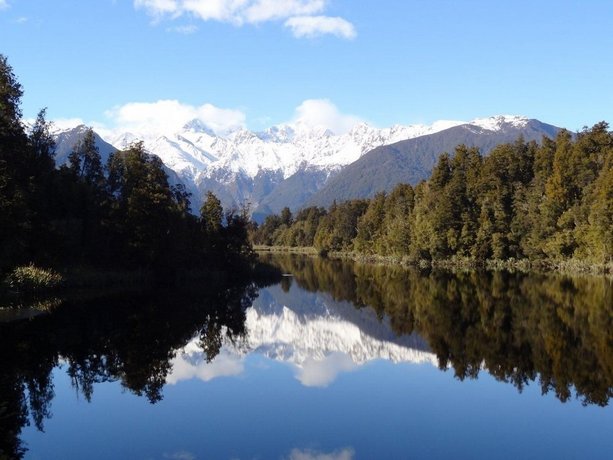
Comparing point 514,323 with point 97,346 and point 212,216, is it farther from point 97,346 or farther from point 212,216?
point 212,216

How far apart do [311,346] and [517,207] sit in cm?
7961

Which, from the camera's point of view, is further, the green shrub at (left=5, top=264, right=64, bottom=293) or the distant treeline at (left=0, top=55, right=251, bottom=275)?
the distant treeline at (left=0, top=55, right=251, bottom=275)

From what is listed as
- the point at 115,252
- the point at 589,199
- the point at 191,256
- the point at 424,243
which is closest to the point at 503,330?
the point at 115,252

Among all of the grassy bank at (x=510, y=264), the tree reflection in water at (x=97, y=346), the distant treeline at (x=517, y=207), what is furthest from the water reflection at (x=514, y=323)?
the distant treeline at (x=517, y=207)

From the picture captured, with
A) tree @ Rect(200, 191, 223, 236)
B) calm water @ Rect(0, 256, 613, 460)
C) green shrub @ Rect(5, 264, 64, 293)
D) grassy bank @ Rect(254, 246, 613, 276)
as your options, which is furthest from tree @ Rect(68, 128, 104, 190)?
grassy bank @ Rect(254, 246, 613, 276)

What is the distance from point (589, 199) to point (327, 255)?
94.5 m

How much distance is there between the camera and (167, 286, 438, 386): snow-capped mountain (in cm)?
2841

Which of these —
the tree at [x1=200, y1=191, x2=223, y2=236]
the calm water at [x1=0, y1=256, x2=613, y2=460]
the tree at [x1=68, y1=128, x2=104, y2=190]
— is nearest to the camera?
the calm water at [x1=0, y1=256, x2=613, y2=460]

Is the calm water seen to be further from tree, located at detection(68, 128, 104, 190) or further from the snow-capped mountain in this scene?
tree, located at detection(68, 128, 104, 190)

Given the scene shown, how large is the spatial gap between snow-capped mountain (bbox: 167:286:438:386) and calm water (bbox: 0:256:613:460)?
6.9 inches

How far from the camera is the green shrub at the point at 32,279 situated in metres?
41.8

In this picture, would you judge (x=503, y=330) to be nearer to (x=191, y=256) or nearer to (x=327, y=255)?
(x=191, y=256)

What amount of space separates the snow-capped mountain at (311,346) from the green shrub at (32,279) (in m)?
15.5

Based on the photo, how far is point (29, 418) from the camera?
1928 cm
